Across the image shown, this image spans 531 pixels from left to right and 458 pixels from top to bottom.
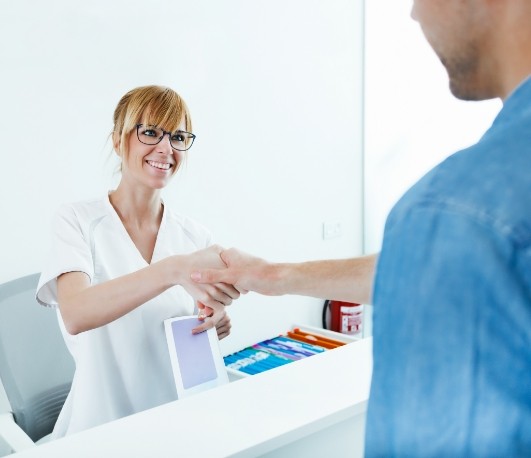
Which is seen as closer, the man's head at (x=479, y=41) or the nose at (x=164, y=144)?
the man's head at (x=479, y=41)

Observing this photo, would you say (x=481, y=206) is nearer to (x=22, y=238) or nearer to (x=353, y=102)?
(x=22, y=238)

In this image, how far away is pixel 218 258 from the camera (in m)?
1.46

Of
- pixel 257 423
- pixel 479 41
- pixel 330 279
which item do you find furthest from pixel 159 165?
pixel 479 41

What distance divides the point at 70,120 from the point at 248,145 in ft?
2.69

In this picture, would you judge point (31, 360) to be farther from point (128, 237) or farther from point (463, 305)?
point (463, 305)

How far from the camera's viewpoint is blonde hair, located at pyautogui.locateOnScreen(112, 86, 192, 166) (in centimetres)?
163

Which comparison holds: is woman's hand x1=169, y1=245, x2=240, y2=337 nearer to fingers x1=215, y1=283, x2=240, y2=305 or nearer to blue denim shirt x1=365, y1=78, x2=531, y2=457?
fingers x1=215, y1=283, x2=240, y2=305

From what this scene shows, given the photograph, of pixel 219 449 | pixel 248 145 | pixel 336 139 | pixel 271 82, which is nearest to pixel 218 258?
pixel 219 449

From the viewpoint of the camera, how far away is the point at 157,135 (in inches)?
65.4

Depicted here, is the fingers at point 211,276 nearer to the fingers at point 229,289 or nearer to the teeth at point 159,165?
the fingers at point 229,289

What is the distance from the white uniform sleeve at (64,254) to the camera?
4.75ft

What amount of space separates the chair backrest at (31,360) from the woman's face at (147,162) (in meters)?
0.47

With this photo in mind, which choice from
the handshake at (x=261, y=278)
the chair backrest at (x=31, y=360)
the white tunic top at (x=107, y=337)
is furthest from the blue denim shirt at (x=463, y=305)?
the chair backrest at (x=31, y=360)

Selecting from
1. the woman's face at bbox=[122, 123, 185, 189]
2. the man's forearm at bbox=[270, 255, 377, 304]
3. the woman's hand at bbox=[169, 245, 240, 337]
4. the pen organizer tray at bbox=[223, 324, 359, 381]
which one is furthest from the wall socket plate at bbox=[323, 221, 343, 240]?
the man's forearm at bbox=[270, 255, 377, 304]
